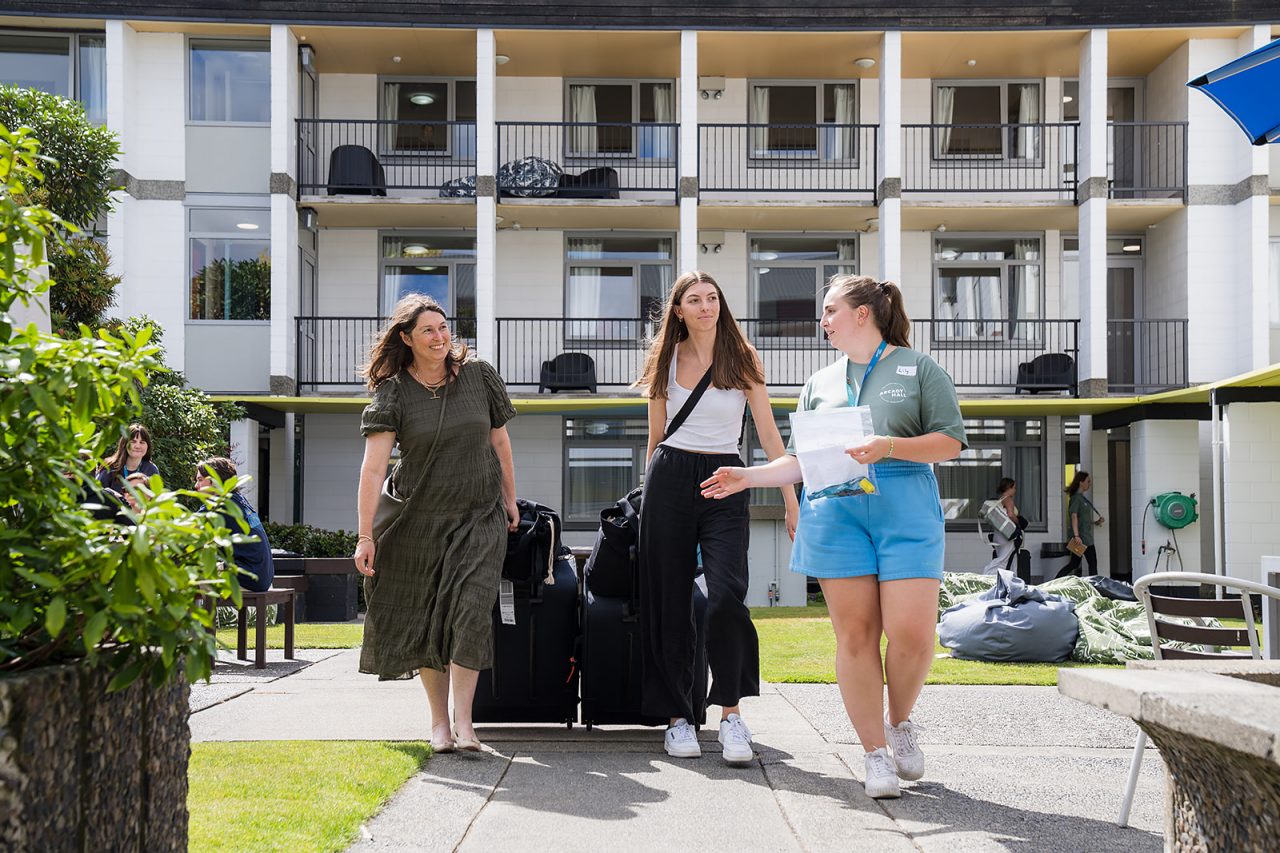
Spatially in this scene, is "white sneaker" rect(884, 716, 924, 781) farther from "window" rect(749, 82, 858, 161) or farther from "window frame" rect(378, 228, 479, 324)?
"window" rect(749, 82, 858, 161)

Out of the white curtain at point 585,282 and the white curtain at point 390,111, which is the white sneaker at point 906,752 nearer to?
the white curtain at point 585,282

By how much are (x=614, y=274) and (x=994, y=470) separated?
743 cm

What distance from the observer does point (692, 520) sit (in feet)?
17.2

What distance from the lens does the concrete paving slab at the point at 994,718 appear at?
577 cm

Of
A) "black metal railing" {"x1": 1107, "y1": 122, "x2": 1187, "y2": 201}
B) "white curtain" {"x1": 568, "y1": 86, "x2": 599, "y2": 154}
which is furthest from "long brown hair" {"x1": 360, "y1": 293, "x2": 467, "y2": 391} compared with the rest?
"black metal railing" {"x1": 1107, "y1": 122, "x2": 1187, "y2": 201}

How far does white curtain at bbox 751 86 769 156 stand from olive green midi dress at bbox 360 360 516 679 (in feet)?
57.1

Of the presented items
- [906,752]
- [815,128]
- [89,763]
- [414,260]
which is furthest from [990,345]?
[89,763]

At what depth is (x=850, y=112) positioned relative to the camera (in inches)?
867

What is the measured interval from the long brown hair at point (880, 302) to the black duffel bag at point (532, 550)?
169 cm

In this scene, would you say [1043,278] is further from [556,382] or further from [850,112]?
[556,382]

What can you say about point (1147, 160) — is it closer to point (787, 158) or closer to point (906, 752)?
point (787, 158)

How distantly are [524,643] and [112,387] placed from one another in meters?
3.59

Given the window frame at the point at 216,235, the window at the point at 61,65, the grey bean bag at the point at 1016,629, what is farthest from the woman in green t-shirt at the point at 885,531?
the window at the point at 61,65

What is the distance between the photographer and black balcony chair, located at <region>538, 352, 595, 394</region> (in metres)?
20.1
